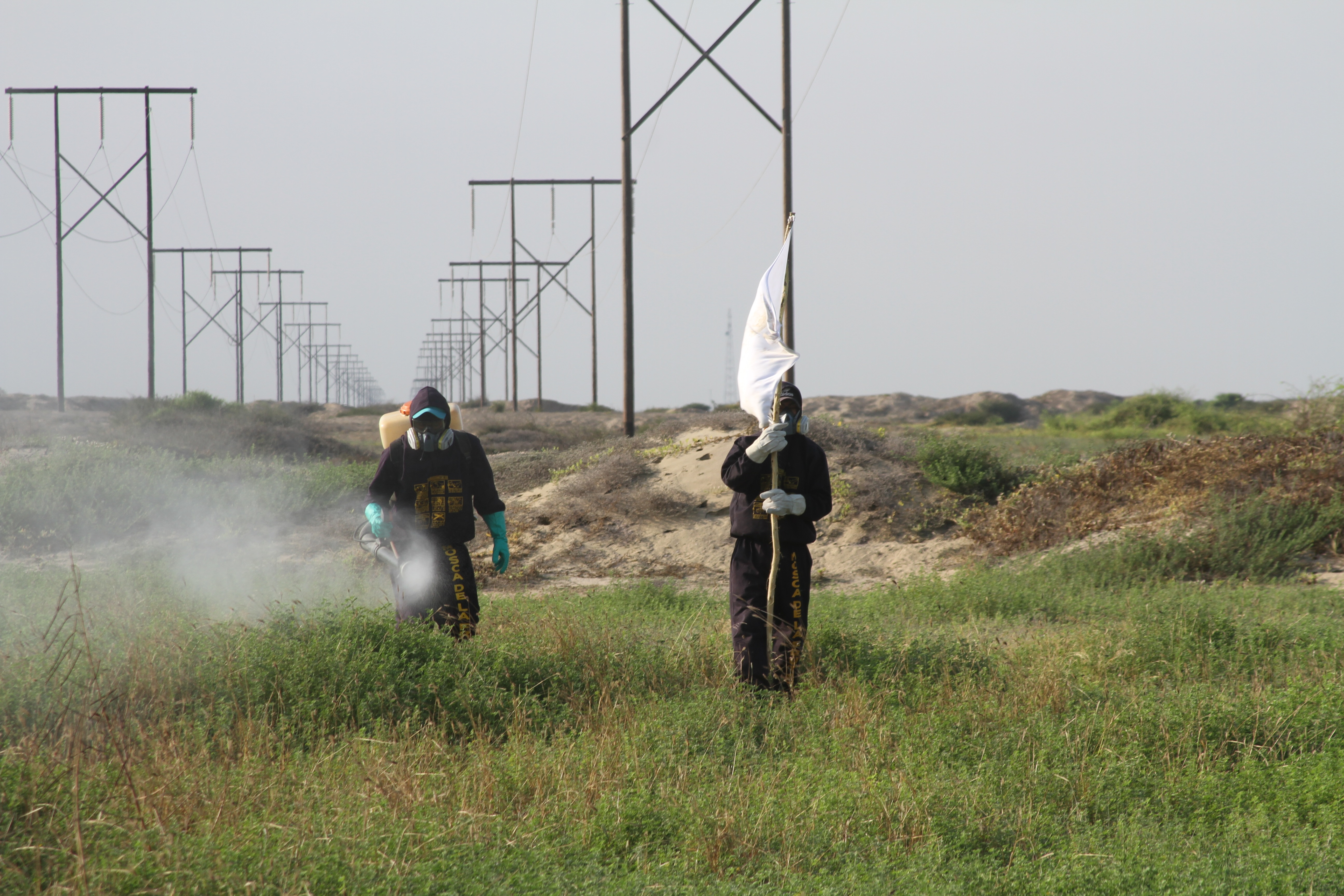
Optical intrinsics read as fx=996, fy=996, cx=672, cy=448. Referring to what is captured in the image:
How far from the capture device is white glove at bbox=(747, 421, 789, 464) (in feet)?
17.5

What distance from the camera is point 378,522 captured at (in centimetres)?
594

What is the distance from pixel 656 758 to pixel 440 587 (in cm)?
214

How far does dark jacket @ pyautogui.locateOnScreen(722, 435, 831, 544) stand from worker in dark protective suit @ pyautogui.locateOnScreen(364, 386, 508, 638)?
1.49 metres

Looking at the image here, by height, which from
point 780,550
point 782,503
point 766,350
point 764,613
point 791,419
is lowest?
point 764,613

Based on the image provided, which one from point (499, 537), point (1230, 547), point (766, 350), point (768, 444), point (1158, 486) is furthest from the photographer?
point (1158, 486)

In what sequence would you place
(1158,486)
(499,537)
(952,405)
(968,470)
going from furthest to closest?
(952,405) → (968,470) → (1158,486) → (499,537)

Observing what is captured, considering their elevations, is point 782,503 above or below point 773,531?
above

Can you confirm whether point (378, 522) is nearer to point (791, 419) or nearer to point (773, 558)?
point (773, 558)

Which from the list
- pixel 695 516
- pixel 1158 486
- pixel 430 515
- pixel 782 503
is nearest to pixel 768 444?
pixel 782 503

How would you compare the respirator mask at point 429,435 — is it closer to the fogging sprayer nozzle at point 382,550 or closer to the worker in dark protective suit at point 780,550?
the fogging sprayer nozzle at point 382,550

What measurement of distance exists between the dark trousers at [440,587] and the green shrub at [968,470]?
8.53 meters

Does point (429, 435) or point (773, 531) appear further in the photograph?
point (429, 435)

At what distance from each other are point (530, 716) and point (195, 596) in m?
4.71

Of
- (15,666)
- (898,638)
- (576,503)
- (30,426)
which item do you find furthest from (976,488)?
(30,426)
